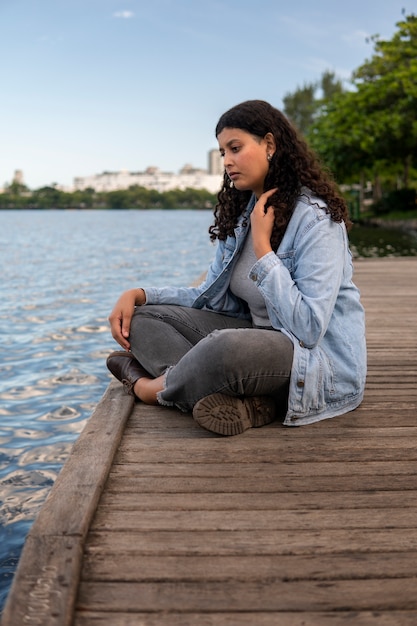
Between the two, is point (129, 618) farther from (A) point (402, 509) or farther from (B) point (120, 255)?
(B) point (120, 255)

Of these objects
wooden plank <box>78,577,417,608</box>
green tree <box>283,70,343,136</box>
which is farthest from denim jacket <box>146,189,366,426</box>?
green tree <box>283,70,343,136</box>

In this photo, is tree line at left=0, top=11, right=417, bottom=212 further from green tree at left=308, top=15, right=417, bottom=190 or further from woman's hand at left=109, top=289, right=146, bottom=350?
woman's hand at left=109, top=289, right=146, bottom=350

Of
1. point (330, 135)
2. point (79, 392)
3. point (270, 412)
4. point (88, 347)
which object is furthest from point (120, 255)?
point (270, 412)

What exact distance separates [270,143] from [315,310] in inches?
31.3

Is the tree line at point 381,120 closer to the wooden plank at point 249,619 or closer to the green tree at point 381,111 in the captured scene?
the green tree at point 381,111

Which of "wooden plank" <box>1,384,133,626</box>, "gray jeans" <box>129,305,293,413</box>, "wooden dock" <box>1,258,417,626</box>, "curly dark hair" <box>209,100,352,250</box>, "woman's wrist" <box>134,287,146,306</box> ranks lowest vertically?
"wooden dock" <box>1,258,417,626</box>

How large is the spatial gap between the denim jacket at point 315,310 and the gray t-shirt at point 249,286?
0.30 meters

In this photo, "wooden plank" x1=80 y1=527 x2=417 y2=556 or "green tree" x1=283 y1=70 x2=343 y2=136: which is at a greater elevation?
"green tree" x1=283 y1=70 x2=343 y2=136

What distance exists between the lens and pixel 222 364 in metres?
2.98

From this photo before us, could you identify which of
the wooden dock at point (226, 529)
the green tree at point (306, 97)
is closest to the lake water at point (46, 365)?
the wooden dock at point (226, 529)

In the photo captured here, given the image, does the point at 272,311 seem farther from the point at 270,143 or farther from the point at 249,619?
the point at 249,619

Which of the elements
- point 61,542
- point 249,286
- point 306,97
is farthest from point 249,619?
point 306,97

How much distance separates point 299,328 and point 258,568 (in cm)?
122

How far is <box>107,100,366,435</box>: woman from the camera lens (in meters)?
3.03
